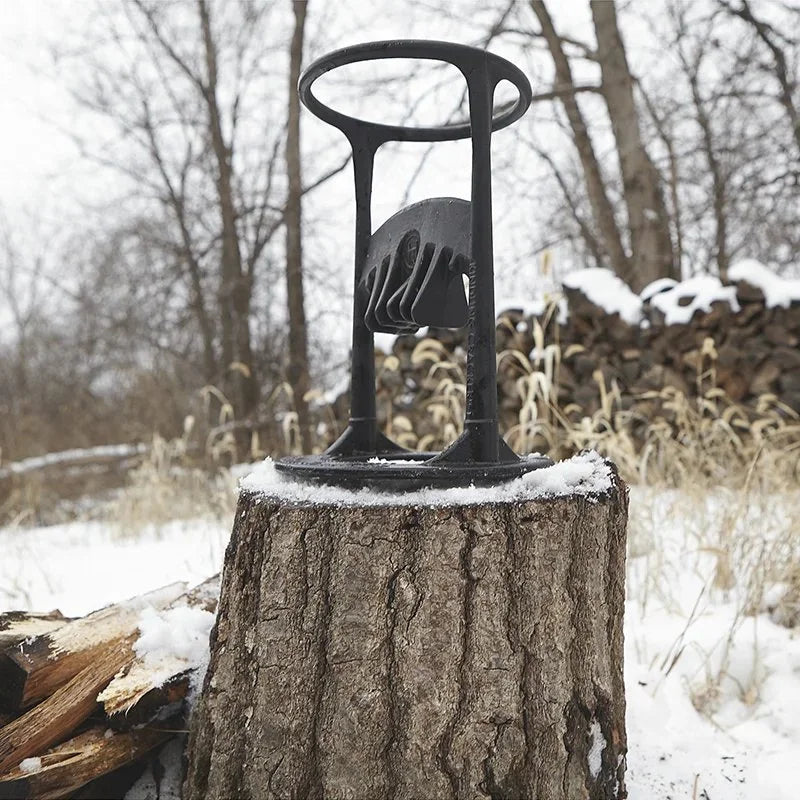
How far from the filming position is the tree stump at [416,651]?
3.28 ft

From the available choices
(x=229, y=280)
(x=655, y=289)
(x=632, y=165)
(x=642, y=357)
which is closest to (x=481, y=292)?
(x=642, y=357)

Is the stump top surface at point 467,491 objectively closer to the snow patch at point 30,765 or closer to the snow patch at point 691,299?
the snow patch at point 30,765

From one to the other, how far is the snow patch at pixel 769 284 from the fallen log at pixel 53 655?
4.22 metres

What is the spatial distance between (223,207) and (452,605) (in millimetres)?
7051

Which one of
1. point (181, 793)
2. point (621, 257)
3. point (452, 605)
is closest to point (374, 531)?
point (452, 605)

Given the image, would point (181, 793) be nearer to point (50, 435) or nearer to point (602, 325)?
point (602, 325)

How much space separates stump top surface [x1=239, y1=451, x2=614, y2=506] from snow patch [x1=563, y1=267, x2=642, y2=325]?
3.74m

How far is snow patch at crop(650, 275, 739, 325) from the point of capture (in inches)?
175

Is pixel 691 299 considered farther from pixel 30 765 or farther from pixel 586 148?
pixel 30 765

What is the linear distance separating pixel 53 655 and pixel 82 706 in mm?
127

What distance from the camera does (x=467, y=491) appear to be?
3.38ft

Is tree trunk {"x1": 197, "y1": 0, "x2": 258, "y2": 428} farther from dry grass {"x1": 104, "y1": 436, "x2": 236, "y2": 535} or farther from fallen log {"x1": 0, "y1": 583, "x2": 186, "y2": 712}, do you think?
fallen log {"x1": 0, "y1": 583, "x2": 186, "y2": 712}

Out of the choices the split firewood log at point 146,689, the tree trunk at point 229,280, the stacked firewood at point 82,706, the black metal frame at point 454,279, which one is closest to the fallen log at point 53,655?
the stacked firewood at point 82,706

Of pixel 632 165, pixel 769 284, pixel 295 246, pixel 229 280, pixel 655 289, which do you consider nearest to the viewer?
pixel 769 284
